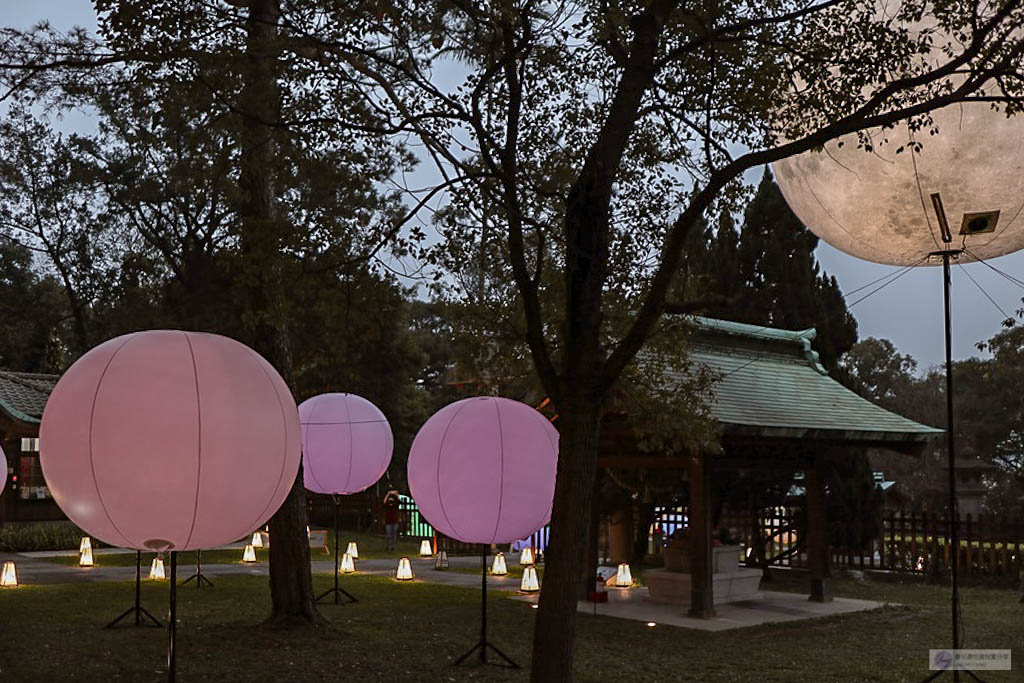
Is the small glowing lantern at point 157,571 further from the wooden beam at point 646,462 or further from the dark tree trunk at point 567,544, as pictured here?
the dark tree trunk at point 567,544

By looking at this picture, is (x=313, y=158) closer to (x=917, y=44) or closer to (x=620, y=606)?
(x=917, y=44)

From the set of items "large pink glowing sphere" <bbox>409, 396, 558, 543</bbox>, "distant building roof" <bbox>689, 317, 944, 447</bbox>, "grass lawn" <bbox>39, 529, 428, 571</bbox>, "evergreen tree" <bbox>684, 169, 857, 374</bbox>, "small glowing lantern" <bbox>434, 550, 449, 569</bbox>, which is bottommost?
"grass lawn" <bbox>39, 529, 428, 571</bbox>

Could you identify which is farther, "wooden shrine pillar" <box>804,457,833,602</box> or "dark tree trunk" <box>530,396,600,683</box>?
"wooden shrine pillar" <box>804,457,833,602</box>

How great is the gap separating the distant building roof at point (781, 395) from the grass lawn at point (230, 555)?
9.10m

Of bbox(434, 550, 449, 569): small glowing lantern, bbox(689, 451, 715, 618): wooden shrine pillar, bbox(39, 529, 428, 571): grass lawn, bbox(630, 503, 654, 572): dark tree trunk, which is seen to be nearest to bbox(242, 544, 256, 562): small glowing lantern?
bbox(39, 529, 428, 571): grass lawn

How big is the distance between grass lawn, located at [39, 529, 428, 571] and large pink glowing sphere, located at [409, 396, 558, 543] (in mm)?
11791

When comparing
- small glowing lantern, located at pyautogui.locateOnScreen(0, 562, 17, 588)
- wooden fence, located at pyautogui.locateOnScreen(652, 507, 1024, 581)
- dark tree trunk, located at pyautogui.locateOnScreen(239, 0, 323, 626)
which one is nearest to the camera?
dark tree trunk, located at pyautogui.locateOnScreen(239, 0, 323, 626)

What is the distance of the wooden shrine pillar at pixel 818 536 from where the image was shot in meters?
14.7

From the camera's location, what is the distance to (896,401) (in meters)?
43.7

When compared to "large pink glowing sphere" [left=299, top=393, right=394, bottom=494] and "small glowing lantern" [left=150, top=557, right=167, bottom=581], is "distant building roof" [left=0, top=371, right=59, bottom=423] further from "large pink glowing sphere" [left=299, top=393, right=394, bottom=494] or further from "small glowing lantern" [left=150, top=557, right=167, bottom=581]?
"large pink glowing sphere" [left=299, top=393, right=394, bottom=494]

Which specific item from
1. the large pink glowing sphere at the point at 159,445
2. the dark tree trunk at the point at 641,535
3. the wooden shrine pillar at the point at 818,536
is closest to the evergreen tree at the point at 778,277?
the dark tree trunk at the point at 641,535

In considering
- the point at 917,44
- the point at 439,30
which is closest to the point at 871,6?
the point at 917,44

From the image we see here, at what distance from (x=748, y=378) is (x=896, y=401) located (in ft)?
103

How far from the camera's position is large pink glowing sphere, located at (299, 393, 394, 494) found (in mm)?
13062
